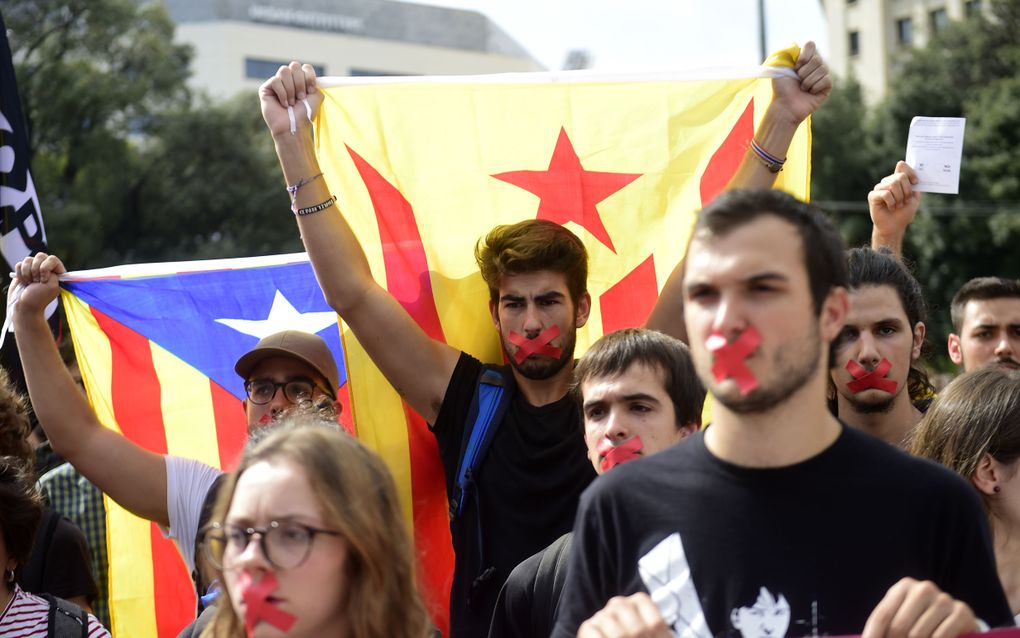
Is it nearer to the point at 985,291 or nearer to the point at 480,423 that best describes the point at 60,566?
the point at 480,423

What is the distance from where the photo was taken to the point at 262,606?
2.37 m

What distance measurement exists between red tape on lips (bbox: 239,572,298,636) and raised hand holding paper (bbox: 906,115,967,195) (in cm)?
278

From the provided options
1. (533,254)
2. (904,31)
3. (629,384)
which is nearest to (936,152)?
(533,254)

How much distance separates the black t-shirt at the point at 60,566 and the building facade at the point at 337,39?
6451 cm

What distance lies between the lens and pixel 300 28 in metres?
73.7

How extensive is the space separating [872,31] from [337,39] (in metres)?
31.5

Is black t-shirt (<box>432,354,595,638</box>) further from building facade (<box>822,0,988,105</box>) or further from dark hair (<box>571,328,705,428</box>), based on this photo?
building facade (<box>822,0,988,105</box>)

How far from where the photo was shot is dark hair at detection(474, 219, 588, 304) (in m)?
3.96

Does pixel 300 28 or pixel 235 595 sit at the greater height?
pixel 300 28

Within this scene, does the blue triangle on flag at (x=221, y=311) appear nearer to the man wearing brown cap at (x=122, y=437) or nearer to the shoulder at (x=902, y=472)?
the man wearing brown cap at (x=122, y=437)

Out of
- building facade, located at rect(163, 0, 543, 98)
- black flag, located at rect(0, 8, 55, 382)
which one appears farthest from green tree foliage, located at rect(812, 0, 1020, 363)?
building facade, located at rect(163, 0, 543, 98)

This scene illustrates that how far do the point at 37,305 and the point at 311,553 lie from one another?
2.23 metres

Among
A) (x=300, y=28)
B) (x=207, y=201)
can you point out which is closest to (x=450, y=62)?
(x=300, y=28)

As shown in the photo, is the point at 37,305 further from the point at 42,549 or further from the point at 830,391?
the point at 830,391
